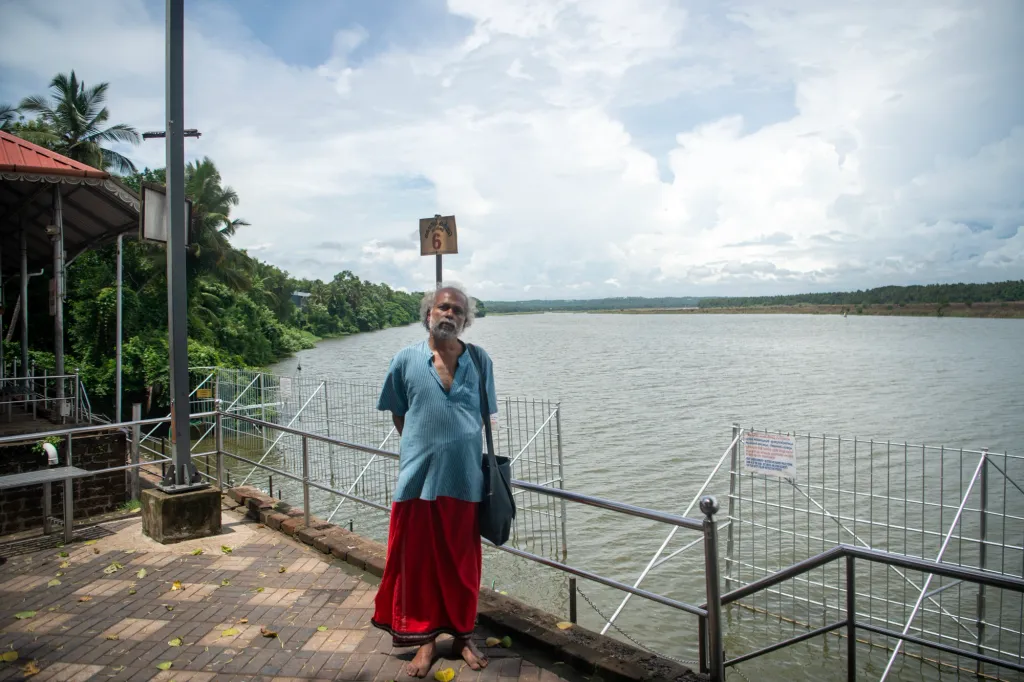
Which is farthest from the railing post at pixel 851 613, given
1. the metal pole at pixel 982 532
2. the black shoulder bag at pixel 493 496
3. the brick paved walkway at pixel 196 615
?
the metal pole at pixel 982 532

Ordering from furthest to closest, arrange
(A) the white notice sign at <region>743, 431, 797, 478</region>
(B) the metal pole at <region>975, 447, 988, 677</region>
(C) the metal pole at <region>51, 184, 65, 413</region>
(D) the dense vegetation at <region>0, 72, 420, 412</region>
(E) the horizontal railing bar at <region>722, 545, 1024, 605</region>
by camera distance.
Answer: (D) the dense vegetation at <region>0, 72, 420, 412</region> < (C) the metal pole at <region>51, 184, 65, 413</region> < (A) the white notice sign at <region>743, 431, 797, 478</region> < (B) the metal pole at <region>975, 447, 988, 677</region> < (E) the horizontal railing bar at <region>722, 545, 1024, 605</region>

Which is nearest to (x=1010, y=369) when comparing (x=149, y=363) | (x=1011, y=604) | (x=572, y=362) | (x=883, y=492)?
(x=572, y=362)

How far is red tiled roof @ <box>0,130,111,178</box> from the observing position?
28.9 ft

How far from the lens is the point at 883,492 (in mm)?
12297

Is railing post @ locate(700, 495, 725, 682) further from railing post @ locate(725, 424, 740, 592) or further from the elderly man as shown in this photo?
railing post @ locate(725, 424, 740, 592)

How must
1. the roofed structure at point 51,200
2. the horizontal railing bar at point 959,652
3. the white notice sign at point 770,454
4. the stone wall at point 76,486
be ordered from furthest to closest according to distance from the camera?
the roofed structure at point 51,200 → the stone wall at point 76,486 → the white notice sign at point 770,454 → the horizontal railing bar at point 959,652

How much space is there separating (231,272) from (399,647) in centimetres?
3252

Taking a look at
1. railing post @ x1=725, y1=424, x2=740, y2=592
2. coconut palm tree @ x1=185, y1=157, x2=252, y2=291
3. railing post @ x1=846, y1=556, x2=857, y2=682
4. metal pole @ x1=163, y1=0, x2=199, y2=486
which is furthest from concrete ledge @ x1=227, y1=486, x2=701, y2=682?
coconut palm tree @ x1=185, y1=157, x2=252, y2=291

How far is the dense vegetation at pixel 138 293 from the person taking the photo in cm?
1986

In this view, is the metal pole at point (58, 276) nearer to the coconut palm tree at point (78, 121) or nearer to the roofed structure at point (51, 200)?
the roofed structure at point (51, 200)

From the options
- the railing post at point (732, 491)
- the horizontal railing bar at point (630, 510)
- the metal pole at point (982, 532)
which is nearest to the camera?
the horizontal railing bar at point (630, 510)

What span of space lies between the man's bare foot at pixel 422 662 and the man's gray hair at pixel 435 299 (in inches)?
59.0

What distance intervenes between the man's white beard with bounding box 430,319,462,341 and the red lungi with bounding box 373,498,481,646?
0.75m

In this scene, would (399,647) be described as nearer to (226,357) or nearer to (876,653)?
(876,653)
